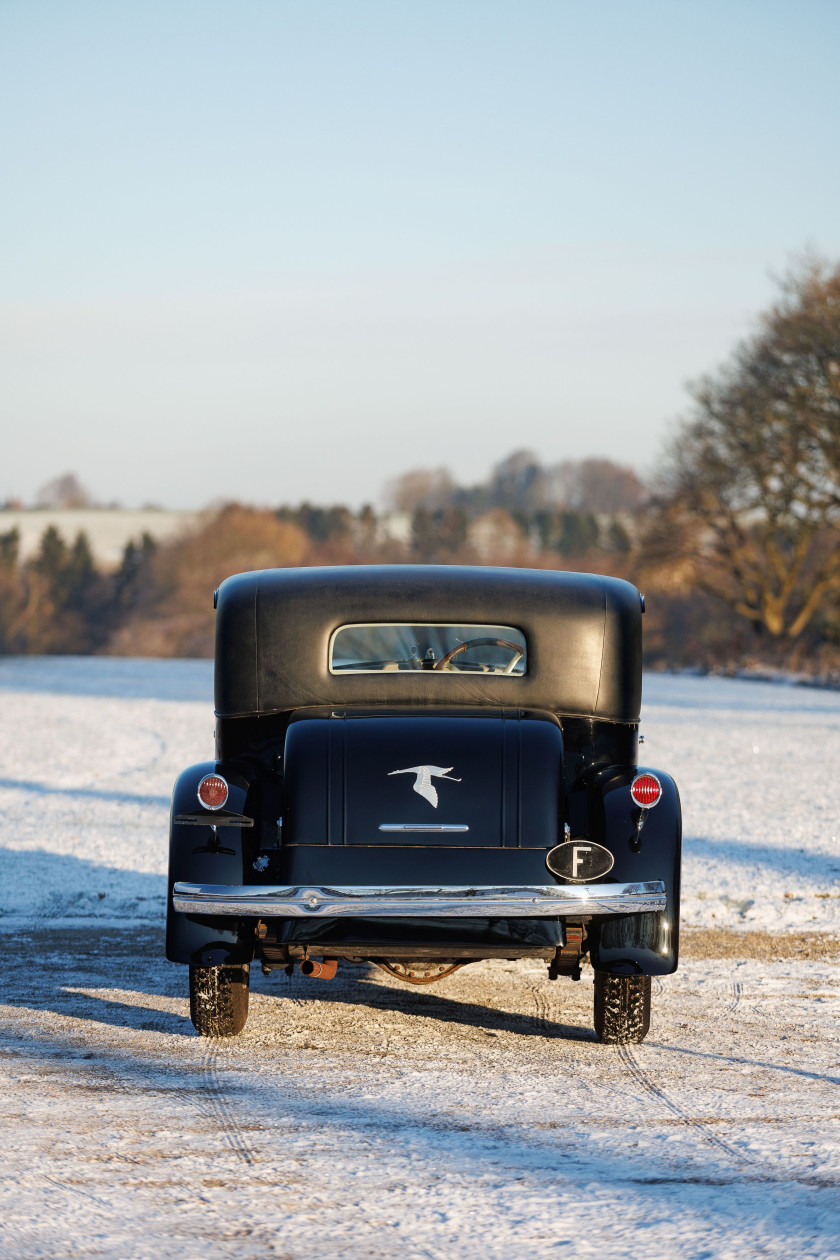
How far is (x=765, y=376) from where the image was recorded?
3662cm

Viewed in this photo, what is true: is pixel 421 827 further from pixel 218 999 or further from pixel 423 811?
pixel 218 999

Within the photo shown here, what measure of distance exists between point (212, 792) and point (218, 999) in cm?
80

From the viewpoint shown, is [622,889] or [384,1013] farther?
[384,1013]

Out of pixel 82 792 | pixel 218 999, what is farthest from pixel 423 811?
pixel 82 792

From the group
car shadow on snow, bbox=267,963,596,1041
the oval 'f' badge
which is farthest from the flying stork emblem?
car shadow on snow, bbox=267,963,596,1041

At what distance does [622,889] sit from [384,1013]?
1.40 meters

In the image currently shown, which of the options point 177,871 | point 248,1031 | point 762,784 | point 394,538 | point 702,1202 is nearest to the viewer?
point 702,1202

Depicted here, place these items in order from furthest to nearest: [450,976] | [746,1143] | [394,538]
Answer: [394,538], [450,976], [746,1143]

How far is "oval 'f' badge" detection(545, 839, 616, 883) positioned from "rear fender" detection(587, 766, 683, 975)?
0.09 m

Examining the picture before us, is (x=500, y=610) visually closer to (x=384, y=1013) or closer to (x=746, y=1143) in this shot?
(x=384, y=1013)

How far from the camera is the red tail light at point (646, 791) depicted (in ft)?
16.7

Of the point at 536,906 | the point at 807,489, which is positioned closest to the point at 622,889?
the point at 536,906

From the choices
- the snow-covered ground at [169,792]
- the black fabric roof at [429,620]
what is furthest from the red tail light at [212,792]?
the snow-covered ground at [169,792]

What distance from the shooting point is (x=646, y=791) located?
16.8 feet
